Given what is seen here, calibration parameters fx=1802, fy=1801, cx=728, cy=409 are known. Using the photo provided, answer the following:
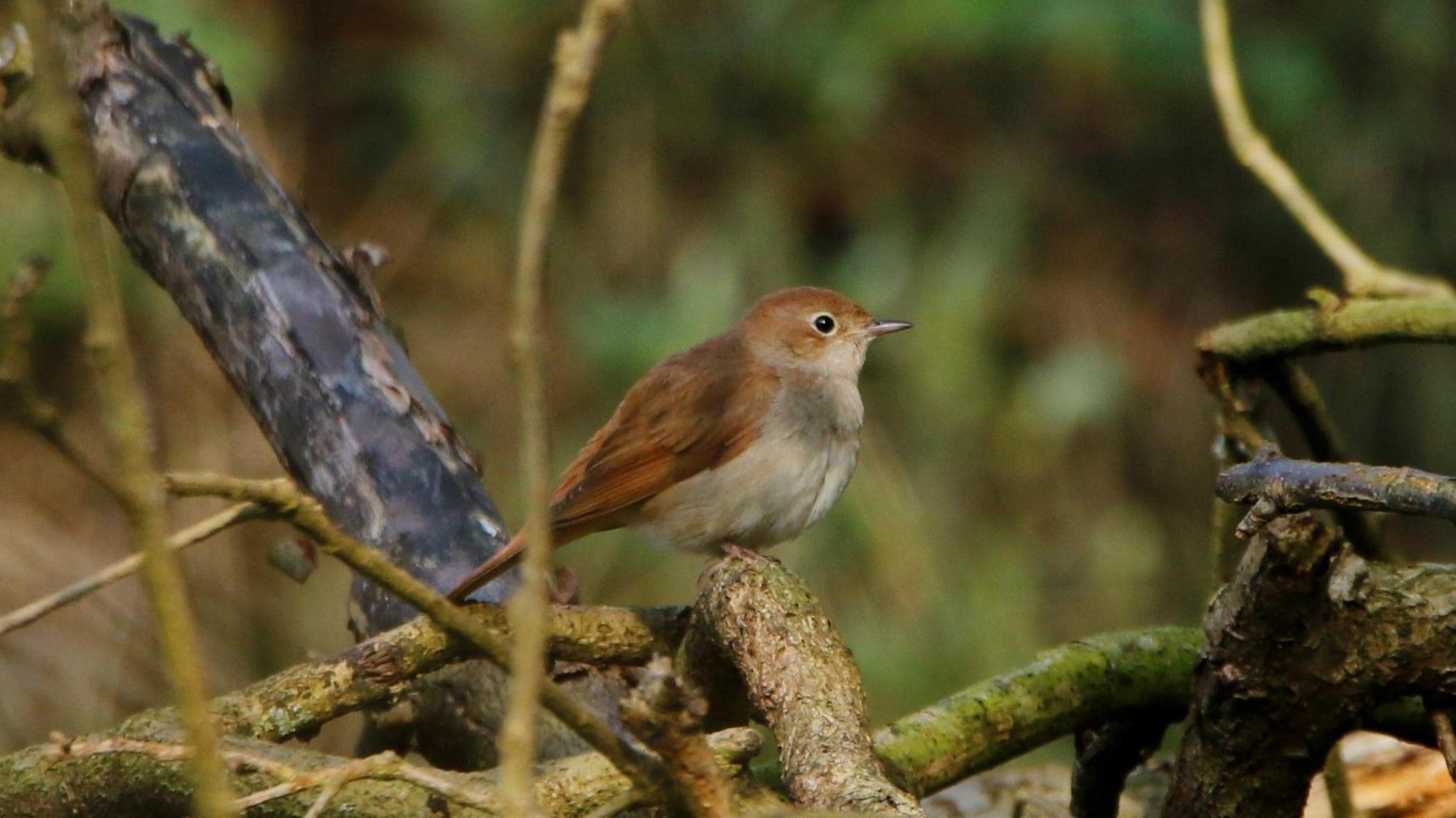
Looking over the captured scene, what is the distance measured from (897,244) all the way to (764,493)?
3.63m

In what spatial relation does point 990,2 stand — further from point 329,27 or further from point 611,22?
point 611,22

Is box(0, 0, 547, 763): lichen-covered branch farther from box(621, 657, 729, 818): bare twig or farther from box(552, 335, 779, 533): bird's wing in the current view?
box(621, 657, 729, 818): bare twig

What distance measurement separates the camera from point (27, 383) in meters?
1.21

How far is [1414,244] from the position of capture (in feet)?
24.5

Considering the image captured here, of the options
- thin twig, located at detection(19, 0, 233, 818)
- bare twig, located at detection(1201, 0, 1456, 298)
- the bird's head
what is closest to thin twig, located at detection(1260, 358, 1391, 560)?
bare twig, located at detection(1201, 0, 1456, 298)

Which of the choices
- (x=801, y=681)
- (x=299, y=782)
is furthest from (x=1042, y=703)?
(x=299, y=782)

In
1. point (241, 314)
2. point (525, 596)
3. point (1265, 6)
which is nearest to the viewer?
point (525, 596)

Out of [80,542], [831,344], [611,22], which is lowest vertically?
[611,22]

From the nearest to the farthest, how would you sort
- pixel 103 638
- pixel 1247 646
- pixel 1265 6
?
pixel 1247 646 → pixel 103 638 → pixel 1265 6

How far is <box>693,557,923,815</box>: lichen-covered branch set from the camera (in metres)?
1.81

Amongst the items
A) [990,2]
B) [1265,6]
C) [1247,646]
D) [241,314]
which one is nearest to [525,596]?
[1247,646]

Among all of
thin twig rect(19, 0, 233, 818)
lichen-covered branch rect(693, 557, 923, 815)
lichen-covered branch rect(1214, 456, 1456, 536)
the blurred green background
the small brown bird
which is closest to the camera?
thin twig rect(19, 0, 233, 818)

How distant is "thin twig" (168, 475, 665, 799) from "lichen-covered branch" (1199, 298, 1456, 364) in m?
1.63

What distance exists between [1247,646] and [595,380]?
5209mm
